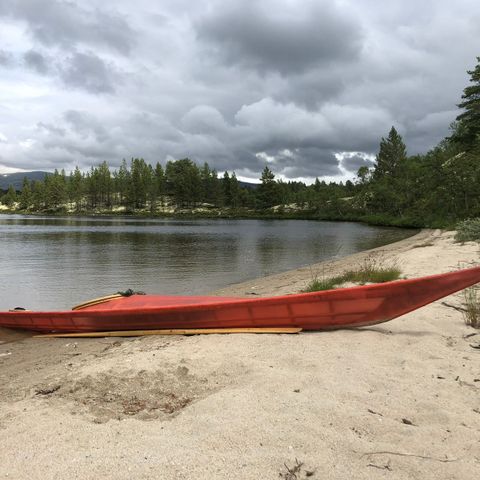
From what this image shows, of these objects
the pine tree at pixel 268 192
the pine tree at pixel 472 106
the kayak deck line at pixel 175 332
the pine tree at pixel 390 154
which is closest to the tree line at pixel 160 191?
the pine tree at pixel 268 192

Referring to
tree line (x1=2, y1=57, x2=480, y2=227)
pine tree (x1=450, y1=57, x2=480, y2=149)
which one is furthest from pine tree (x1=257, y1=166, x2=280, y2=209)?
pine tree (x1=450, y1=57, x2=480, y2=149)

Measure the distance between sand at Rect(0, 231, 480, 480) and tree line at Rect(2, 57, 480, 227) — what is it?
39978 millimetres

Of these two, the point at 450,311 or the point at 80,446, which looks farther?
the point at 450,311

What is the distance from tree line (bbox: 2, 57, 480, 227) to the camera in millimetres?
46250

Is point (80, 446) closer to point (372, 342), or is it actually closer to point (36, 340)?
point (372, 342)

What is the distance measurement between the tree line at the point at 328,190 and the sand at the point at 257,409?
40.0m

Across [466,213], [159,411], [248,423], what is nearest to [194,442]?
[248,423]

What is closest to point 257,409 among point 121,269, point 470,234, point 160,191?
point 121,269

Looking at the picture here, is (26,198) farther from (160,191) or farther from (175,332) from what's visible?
(175,332)

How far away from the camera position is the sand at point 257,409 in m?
3.15

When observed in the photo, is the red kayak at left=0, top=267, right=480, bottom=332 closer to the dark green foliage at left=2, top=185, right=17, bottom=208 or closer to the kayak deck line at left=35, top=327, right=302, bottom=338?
the kayak deck line at left=35, top=327, right=302, bottom=338

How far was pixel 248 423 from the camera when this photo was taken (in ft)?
12.3

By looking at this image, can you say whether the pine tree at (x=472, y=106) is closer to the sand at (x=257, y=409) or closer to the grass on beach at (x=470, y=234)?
the grass on beach at (x=470, y=234)

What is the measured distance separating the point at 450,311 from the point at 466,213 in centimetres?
4119
